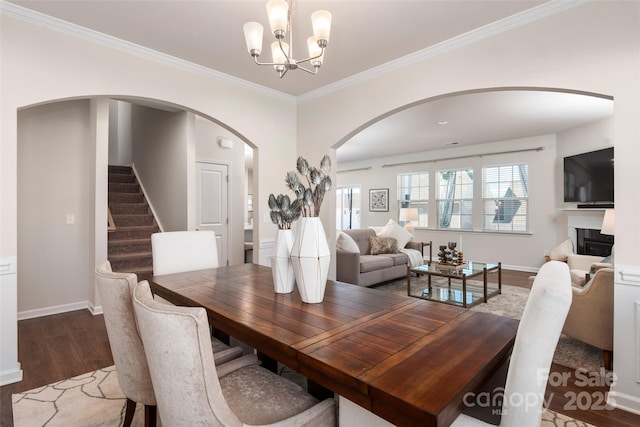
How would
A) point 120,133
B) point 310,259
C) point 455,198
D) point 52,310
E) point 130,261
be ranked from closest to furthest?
1. point 310,259
2. point 52,310
3. point 130,261
4. point 120,133
5. point 455,198

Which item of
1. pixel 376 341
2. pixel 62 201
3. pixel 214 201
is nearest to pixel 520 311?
pixel 376 341

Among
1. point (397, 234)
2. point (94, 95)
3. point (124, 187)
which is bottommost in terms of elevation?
point (397, 234)

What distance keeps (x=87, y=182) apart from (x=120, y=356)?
343 cm

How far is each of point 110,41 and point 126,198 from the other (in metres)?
3.66

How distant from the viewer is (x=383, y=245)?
5641 millimetres

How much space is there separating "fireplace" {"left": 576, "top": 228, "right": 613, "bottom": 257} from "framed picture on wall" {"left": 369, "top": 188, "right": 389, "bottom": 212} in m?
4.07

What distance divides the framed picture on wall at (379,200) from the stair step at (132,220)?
5497 mm

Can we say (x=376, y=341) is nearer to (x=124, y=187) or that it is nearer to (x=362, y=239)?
(x=362, y=239)

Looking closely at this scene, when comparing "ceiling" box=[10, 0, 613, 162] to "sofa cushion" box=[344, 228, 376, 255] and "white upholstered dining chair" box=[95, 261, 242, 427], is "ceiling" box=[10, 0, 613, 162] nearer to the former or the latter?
"white upholstered dining chair" box=[95, 261, 242, 427]

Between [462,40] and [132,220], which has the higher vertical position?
[462,40]

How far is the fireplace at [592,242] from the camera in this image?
4.88 metres

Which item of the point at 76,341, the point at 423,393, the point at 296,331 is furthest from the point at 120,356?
the point at 76,341

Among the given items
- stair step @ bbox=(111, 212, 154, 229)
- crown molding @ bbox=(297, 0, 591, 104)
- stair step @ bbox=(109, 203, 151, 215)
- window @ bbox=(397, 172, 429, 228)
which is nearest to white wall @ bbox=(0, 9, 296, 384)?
crown molding @ bbox=(297, 0, 591, 104)

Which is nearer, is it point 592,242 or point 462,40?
point 462,40
